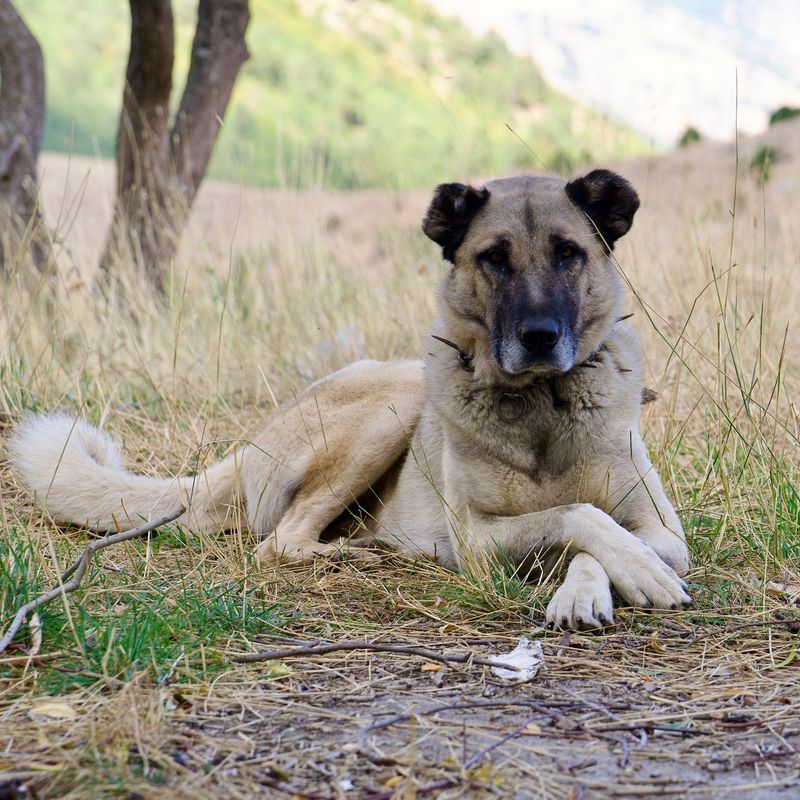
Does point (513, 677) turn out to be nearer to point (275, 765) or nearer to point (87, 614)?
point (275, 765)

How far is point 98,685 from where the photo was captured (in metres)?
2.24

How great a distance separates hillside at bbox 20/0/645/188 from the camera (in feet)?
83.5

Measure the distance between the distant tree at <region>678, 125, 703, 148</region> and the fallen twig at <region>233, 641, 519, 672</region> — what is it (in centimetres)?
1927

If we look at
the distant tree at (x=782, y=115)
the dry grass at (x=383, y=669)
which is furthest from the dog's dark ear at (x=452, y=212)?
the distant tree at (x=782, y=115)

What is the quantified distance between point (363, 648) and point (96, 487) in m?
1.81

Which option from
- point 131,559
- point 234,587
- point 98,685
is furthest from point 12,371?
point 98,685

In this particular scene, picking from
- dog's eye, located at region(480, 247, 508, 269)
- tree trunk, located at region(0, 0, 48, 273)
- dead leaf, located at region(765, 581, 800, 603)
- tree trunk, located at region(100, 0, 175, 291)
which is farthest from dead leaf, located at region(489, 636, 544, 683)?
tree trunk, located at region(100, 0, 175, 291)

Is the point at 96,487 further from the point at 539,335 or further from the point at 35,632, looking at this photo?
the point at 539,335

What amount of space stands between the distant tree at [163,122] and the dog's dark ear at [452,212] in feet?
11.1

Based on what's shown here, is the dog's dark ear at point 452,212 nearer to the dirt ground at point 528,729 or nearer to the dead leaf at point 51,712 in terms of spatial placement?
the dirt ground at point 528,729

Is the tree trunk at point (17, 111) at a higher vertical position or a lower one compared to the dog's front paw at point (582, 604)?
higher

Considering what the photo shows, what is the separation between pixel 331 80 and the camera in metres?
33.5

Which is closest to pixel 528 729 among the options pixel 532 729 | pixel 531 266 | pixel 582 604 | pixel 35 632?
pixel 532 729

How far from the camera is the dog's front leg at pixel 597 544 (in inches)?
112
